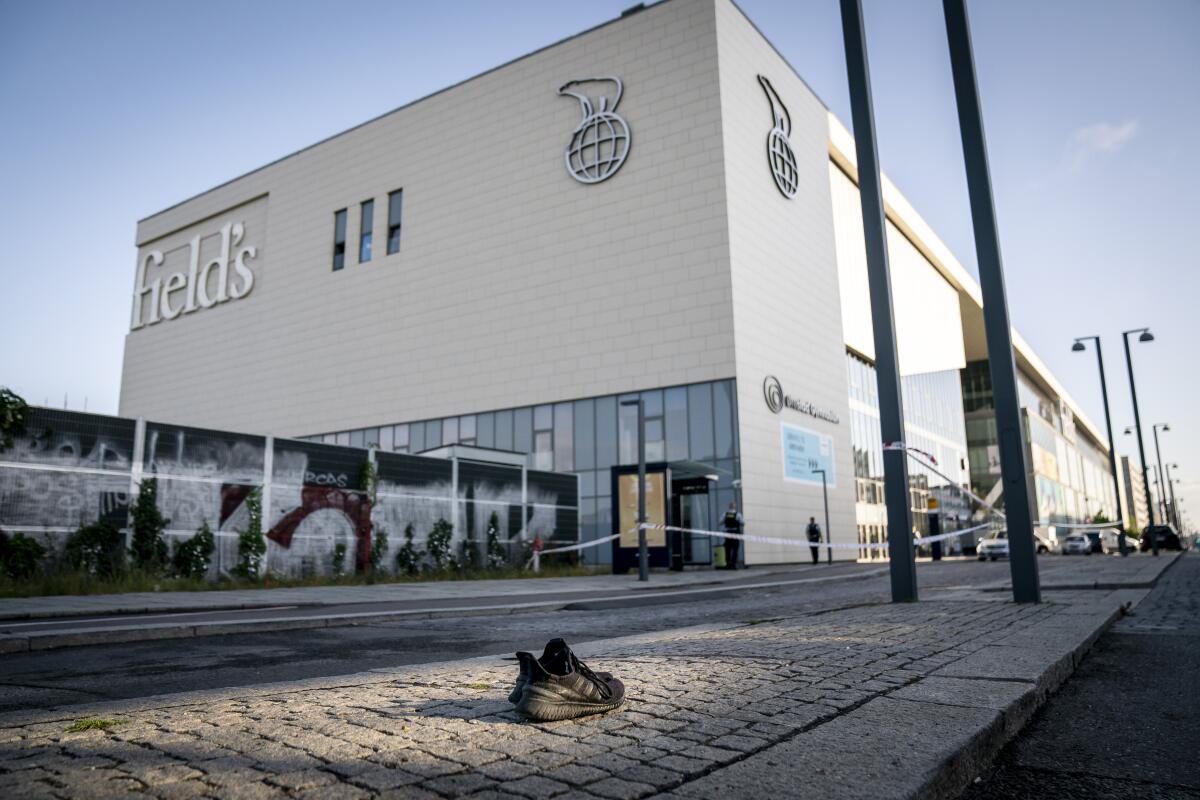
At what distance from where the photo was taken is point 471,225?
40.0m

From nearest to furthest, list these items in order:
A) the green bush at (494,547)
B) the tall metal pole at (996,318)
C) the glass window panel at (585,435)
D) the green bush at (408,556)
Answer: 1. the tall metal pole at (996,318)
2. the green bush at (408,556)
3. the green bush at (494,547)
4. the glass window panel at (585,435)

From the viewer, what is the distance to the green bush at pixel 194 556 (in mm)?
17031

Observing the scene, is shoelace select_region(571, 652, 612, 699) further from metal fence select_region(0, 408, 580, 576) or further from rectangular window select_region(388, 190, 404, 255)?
rectangular window select_region(388, 190, 404, 255)

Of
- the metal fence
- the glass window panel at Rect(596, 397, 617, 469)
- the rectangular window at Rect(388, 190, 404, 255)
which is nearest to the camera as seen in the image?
the metal fence

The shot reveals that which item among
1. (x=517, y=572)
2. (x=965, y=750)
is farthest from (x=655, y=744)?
(x=517, y=572)

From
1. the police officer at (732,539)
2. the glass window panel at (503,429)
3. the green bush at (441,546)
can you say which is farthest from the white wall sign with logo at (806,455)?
the green bush at (441,546)

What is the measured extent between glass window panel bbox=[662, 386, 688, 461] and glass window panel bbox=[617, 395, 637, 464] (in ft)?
4.70

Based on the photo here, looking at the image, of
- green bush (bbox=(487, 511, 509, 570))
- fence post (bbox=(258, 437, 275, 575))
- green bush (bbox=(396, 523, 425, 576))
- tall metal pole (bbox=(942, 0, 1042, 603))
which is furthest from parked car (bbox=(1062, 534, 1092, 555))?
fence post (bbox=(258, 437, 275, 575))

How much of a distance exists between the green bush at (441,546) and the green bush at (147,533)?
793 cm

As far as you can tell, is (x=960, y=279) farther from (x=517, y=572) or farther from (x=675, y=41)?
(x=517, y=572)

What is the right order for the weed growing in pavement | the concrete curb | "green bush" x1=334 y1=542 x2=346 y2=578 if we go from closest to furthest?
the weed growing in pavement
the concrete curb
"green bush" x1=334 y1=542 x2=346 y2=578

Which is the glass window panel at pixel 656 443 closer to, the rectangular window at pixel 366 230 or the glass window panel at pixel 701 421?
the glass window panel at pixel 701 421

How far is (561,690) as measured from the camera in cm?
312

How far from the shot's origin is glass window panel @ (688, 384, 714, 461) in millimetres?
32094
